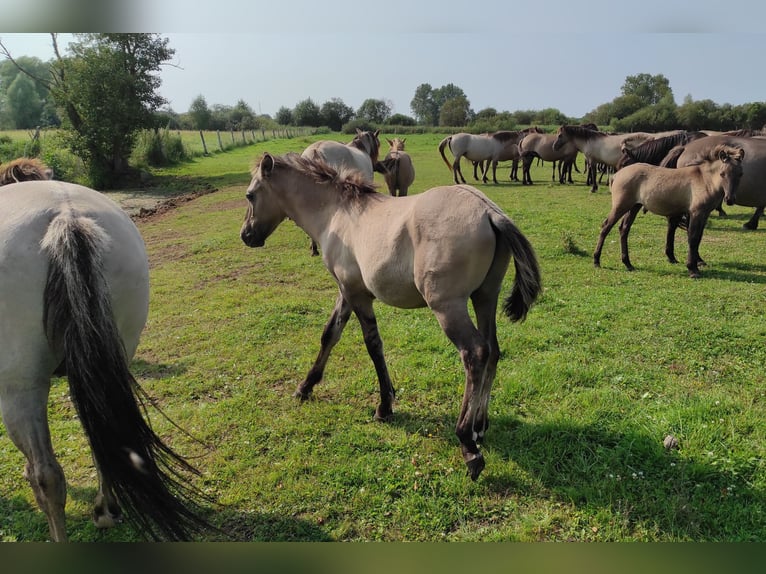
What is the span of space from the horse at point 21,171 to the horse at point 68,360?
4.70 feet

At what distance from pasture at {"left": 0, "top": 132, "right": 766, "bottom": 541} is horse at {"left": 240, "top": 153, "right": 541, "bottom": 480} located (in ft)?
1.16

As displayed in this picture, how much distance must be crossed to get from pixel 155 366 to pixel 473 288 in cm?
366

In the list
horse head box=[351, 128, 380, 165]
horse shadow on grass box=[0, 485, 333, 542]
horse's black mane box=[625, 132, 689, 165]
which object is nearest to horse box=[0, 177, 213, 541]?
horse shadow on grass box=[0, 485, 333, 542]

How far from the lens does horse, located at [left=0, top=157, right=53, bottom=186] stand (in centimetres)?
326

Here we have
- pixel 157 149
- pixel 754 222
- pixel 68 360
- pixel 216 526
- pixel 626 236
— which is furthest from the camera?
pixel 157 149

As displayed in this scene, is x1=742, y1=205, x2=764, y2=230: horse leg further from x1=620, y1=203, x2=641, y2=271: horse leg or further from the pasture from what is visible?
x1=620, y1=203, x2=641, y2=271: horse leg

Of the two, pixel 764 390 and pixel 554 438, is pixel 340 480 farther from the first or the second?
pixel 764 390

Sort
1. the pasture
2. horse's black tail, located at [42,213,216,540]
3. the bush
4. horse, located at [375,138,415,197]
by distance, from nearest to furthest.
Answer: horse's black tail, located at [42,213,216,540] → the pasture → horse, located at [375,138,415,197] → the bush

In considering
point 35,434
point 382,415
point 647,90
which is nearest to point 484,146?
point 382,415

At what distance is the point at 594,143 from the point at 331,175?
13.9 metres

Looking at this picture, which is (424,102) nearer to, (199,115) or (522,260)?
(199,115)

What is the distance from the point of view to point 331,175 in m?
4.01

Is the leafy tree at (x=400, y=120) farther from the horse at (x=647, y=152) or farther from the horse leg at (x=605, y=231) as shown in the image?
the horse leg at (x=605, y=231)

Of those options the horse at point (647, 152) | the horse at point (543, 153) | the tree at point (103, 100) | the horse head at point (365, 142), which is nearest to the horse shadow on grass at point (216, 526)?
the horse head at point (365, 142)
